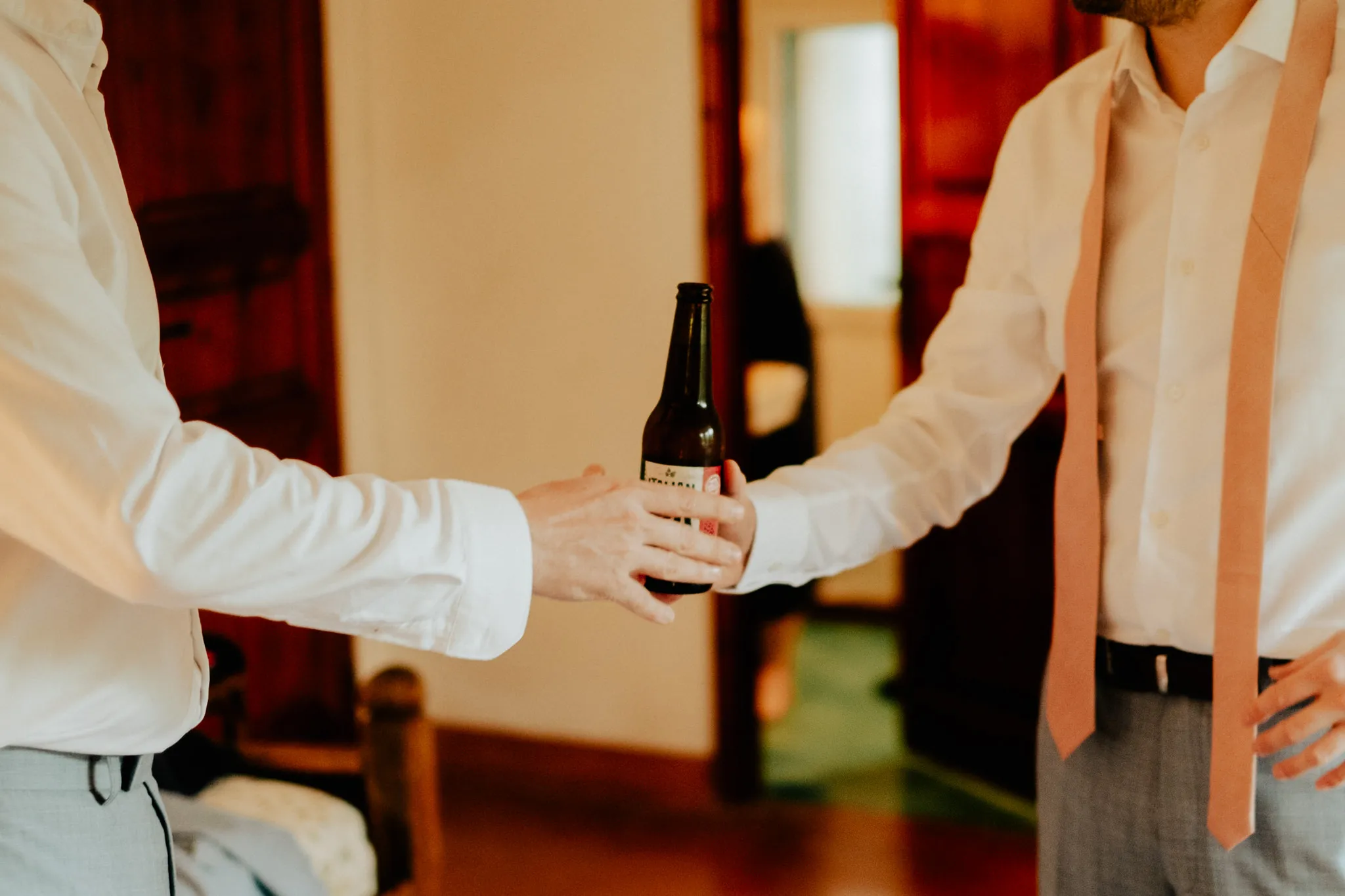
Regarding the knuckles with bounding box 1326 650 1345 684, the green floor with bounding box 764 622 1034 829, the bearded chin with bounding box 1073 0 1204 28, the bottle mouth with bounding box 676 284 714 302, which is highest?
the bearded chin with bounding box 1073 0 1204 28

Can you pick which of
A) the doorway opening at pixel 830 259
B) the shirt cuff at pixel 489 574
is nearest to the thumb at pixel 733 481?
the shirt cuff at pixel 489 574

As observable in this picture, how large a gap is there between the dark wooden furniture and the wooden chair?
1675mm

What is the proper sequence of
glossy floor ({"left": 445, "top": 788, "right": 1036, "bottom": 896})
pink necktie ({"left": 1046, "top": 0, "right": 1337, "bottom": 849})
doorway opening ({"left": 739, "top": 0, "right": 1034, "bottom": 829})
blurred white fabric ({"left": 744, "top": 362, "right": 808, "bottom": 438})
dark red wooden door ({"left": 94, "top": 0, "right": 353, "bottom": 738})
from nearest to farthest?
pink necktie ({"left": 1046, "top": 0, "right": 1337, "bottom": 849}) < dark red wooden door ({"left": 94, "top": 0, "right": 353, "bottom": 738}) < glossy floor ({"left": 445, "top": 788, "right": 1036, "bottom": 896}) < blurred white fabric ({"left": 744, "top": 362, "right": 808, "bottom": 438}) < doorway opening ({"left": 739, "top": 0, "right": 1034, "bottom": 829})

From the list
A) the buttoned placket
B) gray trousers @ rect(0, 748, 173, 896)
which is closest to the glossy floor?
the buttoned placket

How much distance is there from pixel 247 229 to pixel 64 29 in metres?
1.83

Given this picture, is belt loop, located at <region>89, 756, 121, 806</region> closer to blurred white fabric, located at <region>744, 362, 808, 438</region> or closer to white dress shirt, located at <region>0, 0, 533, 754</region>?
white dress shirt, located at <region>0, 0, 533, 754</region>

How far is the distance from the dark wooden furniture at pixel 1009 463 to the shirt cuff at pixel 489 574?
218 centimetres

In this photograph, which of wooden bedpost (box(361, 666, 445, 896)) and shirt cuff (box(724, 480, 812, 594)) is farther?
wooden bedpost (box(361, 666, 445, 896))

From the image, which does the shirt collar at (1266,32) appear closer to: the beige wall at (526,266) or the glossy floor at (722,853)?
the beige wall at (526,266)

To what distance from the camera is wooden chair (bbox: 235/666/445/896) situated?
212cm

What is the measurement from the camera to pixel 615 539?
4.17ft

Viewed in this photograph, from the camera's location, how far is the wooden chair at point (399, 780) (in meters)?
2.12

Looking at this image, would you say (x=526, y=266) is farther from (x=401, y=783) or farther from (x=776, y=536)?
(x=776, y=536)

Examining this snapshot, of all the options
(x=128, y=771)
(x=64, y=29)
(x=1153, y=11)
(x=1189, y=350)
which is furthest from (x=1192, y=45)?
(x=128, y=771)
